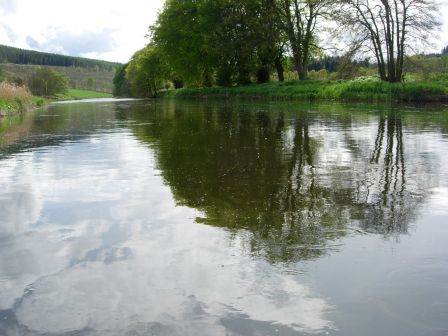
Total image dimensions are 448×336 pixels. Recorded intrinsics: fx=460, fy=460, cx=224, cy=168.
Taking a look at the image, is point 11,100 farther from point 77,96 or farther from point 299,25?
point 77,96

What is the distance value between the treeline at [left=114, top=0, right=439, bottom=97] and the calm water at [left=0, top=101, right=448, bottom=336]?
2547 cm

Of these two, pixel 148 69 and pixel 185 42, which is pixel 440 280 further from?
pixel 148 69

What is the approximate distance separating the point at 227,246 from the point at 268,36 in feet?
130

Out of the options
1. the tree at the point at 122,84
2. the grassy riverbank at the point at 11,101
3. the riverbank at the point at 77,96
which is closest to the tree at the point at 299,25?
the grassy riverbank at the point at 11,101

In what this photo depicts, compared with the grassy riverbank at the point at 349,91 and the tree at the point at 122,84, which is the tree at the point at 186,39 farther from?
the tree at the point at 122,84

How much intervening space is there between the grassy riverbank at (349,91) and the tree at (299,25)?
4.52 metres

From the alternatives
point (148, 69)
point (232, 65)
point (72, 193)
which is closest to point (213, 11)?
point (232, 65)

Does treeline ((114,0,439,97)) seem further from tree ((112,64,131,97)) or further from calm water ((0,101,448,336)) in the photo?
tree ((112,64,131,97))

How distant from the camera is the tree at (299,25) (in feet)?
136

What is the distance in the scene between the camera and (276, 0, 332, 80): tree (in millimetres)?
41406

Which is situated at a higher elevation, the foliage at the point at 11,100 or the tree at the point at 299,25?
the tree at the point at 299,25

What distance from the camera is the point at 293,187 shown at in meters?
A: 6.40

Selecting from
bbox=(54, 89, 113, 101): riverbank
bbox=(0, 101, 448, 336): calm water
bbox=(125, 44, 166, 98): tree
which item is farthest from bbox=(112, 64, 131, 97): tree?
bbox=(0, 101, 448, 336): calm water

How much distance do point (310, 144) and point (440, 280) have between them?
23.7ft
